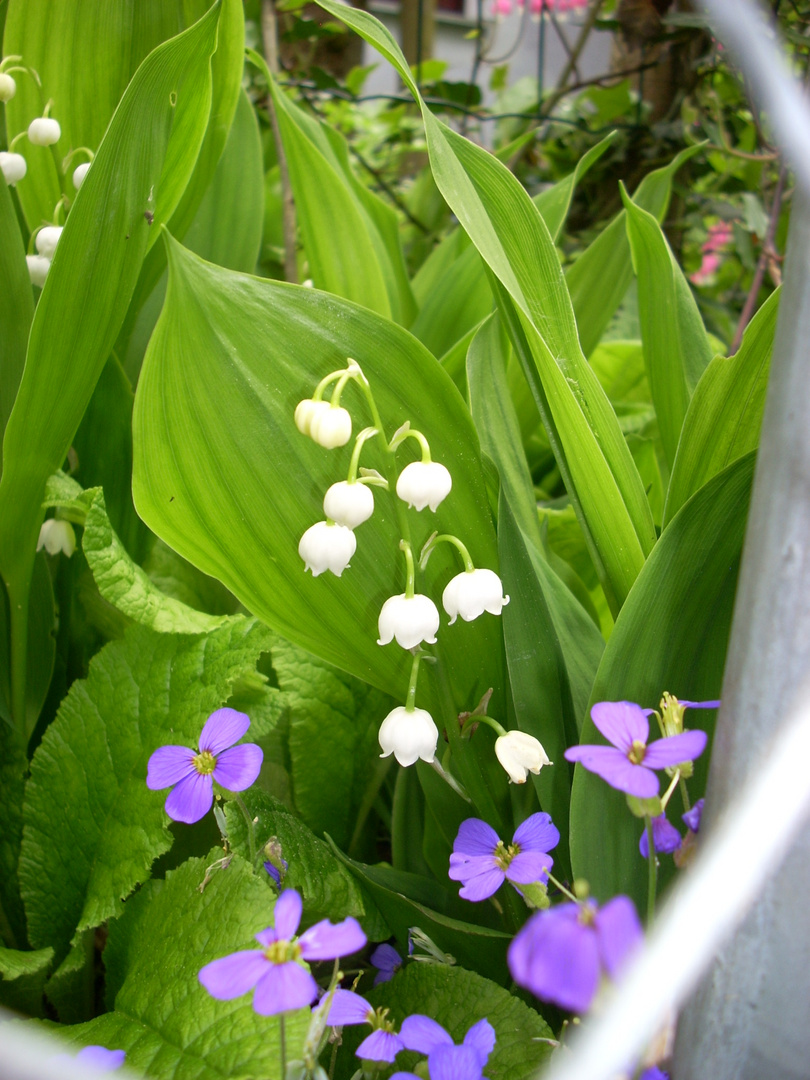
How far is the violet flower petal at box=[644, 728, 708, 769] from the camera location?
333 millimetres

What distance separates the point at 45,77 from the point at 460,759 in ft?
2.42

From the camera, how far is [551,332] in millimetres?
553

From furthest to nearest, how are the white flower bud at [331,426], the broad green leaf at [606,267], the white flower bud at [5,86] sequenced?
the broad green leaf at [606,267]
the white flower bud at [5,86]
the white flower bud at [331,426]

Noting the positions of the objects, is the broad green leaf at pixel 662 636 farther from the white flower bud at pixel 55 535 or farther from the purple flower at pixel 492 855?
the white flower bud at pixel 55 535

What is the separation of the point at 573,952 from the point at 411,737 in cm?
24

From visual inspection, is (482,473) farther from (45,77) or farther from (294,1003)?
(45,77)

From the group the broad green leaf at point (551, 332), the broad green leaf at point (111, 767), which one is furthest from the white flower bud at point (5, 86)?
the broad green leaf at point (111, 767)

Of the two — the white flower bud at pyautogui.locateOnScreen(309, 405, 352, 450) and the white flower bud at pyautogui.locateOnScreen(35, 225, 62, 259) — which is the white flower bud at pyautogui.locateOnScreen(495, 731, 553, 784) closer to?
the white flower bud at pyautogui.locateOnScreen(309, 405, 352, 450)

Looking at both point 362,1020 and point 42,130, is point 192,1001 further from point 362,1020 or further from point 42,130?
point 42,130

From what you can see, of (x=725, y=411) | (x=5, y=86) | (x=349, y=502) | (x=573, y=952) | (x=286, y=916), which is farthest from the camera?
(x=5, y=86)

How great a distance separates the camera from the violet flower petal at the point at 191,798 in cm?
43

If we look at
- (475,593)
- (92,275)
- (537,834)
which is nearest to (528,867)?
(537,834)

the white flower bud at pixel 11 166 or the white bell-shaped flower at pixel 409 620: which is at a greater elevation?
the white flower bud at pixel 11 166

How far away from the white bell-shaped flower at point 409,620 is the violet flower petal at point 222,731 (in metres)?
0.09
